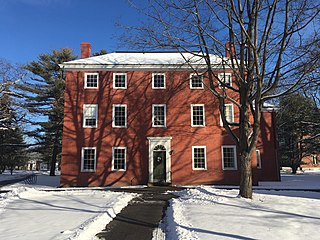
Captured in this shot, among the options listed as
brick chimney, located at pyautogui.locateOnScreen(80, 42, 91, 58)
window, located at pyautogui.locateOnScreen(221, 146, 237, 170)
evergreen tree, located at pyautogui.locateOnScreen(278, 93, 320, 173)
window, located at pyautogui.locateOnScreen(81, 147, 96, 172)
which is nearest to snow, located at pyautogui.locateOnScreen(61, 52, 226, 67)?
brick chimney, located at pyautogui.locateOnScreen(80, 42, 91, 58)

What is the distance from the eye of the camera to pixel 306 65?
986cm

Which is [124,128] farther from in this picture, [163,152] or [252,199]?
[252,199]

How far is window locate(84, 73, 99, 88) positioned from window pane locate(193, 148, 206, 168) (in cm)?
892

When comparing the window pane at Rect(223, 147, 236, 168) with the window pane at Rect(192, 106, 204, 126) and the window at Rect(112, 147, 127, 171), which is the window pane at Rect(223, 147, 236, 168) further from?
the window at Rect(112, 147, 127, 171)

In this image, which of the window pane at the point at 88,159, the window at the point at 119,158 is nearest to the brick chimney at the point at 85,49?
the window pane at the point at 88,159

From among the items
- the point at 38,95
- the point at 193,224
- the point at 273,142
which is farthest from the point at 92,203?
the point at 38,95

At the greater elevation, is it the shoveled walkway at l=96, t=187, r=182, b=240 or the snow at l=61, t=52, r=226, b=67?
the snow at l=61, t=52, r=226, b=67

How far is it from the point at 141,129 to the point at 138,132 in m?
0.31

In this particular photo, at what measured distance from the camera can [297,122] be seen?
27.1 m

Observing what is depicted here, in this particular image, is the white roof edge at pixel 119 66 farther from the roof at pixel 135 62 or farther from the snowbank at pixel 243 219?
the snowbank at pixel 243 219

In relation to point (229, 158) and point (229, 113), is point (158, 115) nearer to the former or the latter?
point (229, 113)

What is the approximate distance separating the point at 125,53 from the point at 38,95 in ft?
50.0

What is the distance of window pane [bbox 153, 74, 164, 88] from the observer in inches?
792

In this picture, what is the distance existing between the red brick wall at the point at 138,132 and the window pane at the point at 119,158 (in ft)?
1.21
